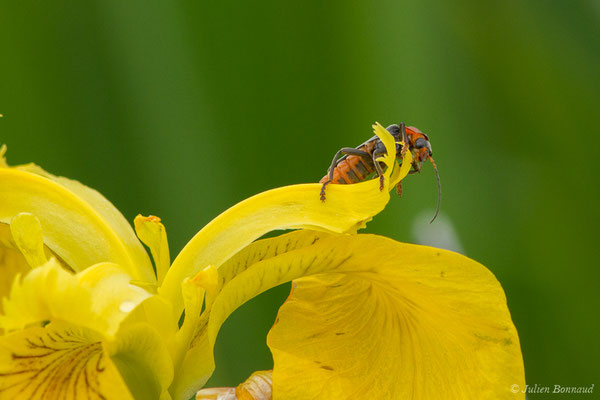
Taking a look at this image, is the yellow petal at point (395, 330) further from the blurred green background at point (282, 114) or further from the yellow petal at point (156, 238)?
the blurred green background at point (282, 114)

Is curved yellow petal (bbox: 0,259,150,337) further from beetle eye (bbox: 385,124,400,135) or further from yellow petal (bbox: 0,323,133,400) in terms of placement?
beetle eye (bbox: 385,124,400,135)

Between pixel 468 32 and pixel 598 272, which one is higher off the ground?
pixel 468 32

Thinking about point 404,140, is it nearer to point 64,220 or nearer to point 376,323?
point 376,323

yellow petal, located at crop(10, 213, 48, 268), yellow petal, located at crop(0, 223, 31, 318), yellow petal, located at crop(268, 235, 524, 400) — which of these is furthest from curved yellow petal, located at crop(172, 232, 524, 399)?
yellow petal, located at crop(0, 223, 31, 318)

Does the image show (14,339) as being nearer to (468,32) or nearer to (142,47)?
(142,47)

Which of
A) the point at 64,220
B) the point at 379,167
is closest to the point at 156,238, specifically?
the point at 64,220

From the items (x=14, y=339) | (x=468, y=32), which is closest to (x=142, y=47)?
(x=468, y=32)
